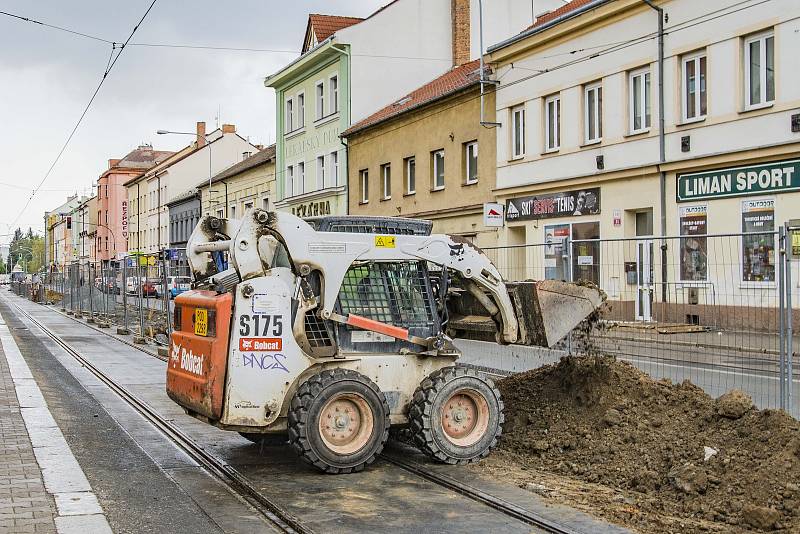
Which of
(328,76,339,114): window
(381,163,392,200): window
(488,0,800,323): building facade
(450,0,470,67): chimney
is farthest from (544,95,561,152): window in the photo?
(328,76,339,114): window

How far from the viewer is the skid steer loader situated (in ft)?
24.5

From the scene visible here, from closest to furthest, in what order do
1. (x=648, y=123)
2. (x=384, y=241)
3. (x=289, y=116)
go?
(x=384, y=241)
(x=648, y=123)
(x=289, y=116)

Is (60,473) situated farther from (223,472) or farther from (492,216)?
(492,216)

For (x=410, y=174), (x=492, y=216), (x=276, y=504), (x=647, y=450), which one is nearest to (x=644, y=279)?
(x=647, y=450)

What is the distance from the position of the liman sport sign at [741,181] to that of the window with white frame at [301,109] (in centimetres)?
2595

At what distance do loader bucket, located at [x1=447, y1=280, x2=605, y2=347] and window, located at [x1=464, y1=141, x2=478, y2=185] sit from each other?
21264mm

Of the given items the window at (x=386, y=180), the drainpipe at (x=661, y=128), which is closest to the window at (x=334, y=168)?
the window at (x=386, y=180)

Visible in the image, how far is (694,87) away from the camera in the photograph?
21359mm

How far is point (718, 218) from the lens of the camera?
2033cm

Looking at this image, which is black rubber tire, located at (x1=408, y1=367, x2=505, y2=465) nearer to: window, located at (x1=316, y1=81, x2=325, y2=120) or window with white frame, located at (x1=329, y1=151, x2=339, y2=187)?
window with white frame, located at (x1=329, y1=151, x2=339, y2=187)

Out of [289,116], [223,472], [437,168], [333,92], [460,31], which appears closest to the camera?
[223,472]

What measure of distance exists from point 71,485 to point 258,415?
1.51 meters

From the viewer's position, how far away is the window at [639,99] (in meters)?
22.8

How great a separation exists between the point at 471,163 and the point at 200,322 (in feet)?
75.5
